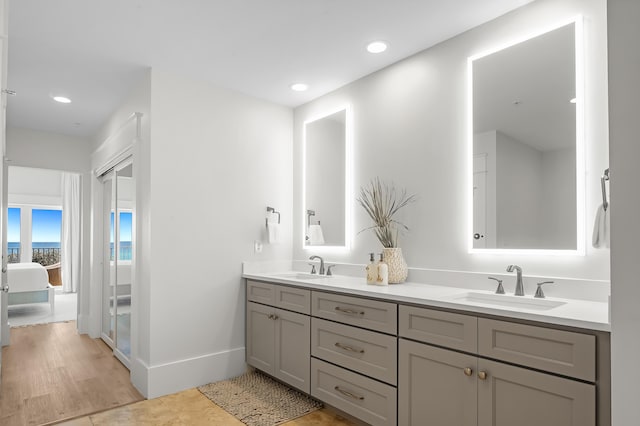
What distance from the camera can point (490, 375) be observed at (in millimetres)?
1712

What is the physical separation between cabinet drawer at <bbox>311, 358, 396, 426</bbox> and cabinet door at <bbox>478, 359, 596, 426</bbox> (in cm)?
56

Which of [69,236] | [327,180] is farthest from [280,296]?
[69,236]

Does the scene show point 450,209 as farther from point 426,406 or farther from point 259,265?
point 259,265

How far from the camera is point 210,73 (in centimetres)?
311

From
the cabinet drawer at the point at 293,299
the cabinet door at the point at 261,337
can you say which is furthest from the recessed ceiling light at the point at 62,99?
the cabinet drawer at the point at 293,299

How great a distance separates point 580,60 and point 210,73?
2478mm

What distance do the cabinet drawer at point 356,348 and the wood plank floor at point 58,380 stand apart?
1.45 meters

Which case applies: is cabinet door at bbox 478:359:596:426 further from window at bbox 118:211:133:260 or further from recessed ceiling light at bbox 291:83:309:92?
window at bbox 118:211:133:260

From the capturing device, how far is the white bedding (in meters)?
5.62

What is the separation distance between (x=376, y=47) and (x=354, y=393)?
224 cm

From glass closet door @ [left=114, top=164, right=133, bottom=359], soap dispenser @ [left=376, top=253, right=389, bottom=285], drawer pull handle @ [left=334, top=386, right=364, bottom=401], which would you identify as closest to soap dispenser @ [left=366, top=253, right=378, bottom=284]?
soap dispenser @ [left=376, top=253, right=389, bottom=285]

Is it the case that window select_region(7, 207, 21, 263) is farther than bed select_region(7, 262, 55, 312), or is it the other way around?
window select_region(7, 207, 21, 263)

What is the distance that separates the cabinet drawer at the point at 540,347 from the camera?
4.78 ft

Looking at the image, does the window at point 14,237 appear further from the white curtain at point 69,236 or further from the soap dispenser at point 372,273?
the soap dispenser at point 372,273
